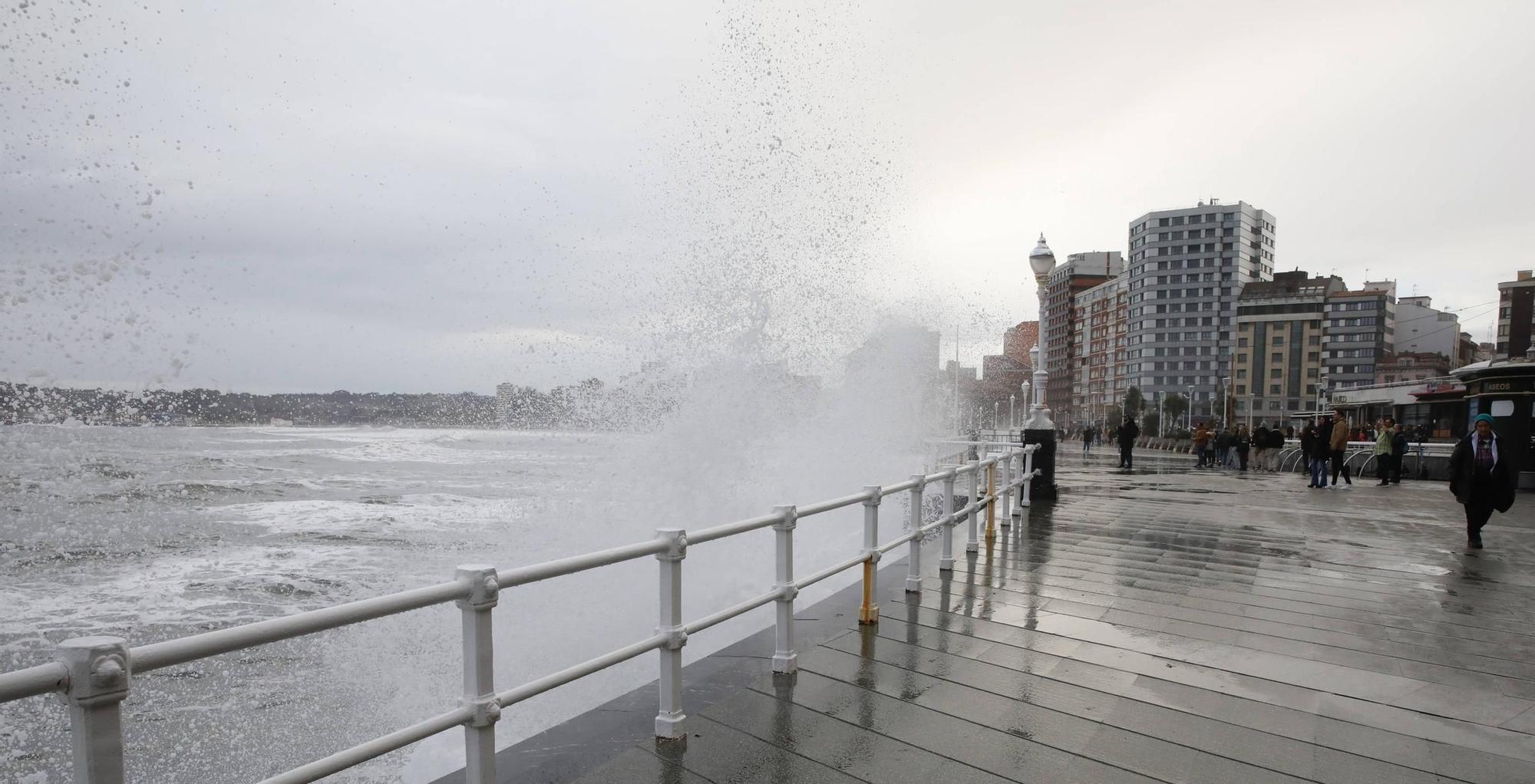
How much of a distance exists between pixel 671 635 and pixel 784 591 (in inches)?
39.3

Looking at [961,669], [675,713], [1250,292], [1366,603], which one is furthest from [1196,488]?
[1250,292]

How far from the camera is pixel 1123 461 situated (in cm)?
2555

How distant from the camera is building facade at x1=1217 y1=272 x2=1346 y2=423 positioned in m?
131

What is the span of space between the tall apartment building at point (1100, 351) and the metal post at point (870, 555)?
15869 centimetres

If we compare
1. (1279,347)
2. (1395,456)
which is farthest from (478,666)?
(1279,347)

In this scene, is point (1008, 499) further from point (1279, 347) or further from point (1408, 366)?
point (1279, 347)

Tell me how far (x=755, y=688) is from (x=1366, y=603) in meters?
5.65

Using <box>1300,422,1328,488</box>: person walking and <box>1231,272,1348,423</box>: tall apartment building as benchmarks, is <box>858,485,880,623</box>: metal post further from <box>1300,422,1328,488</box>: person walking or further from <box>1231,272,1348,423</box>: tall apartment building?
<box>1231,272,1348,423</box>: tall apartment building

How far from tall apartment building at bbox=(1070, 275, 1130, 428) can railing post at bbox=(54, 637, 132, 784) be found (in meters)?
163

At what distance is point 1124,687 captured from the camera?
14.7 feet

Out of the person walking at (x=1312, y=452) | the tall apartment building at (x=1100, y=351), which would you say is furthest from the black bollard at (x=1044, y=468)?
the tall apartment building at (x=1100, y=351)

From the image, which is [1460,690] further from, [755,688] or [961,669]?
[755,688]

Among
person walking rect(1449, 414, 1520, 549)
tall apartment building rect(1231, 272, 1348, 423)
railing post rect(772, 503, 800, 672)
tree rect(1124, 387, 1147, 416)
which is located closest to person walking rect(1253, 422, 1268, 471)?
person walking rect(1449, 414, 1520, 549)

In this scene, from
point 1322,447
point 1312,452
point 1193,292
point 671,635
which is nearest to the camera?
point 671,635
